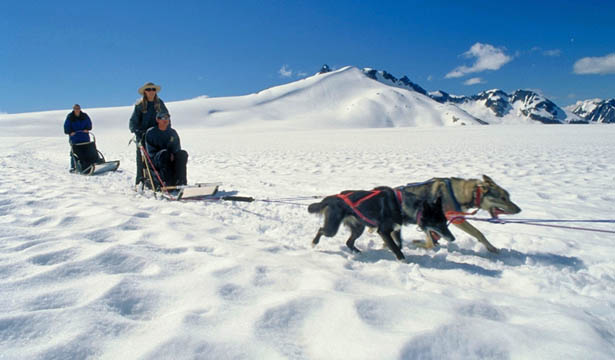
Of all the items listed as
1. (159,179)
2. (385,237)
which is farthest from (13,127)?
(385,237)

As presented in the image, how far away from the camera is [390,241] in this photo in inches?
113

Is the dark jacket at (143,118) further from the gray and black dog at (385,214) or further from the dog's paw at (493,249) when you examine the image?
the dog's paw at (493,249)

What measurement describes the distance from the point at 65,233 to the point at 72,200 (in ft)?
5.05

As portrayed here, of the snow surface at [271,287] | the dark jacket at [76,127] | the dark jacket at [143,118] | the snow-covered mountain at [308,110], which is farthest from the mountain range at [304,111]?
the snow surface at [271,287]

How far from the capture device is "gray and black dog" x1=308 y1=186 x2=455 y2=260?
2.84m

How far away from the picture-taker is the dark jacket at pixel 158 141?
554 centimetres

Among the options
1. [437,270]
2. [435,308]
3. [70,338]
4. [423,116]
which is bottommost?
[437,270]

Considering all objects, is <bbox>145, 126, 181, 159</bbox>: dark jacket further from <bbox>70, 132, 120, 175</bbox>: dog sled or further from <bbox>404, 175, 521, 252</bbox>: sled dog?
<bbox>404, 175, 521, 252</bbox>: sled dog

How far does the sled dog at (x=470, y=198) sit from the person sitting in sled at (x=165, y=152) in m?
4.10

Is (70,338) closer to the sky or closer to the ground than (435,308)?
closer to the sky

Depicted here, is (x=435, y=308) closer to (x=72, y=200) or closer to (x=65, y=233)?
(x=65, y=233)

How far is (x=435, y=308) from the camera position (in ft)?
5.68

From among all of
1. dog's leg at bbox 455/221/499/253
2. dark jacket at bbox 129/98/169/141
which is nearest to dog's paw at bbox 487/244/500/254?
dog's leg at bbox 455/221/499/253

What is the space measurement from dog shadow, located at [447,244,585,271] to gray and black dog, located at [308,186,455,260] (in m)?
0.51
